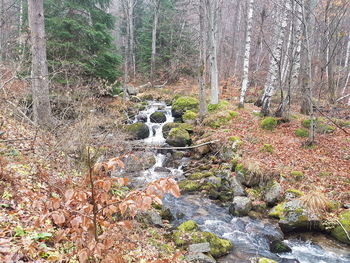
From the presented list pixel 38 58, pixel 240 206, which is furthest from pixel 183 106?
pixel 240 206

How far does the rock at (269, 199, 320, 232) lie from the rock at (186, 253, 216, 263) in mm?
2538

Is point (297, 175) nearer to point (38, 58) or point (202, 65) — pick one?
point (202, 65)

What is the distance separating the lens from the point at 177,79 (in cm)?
2762

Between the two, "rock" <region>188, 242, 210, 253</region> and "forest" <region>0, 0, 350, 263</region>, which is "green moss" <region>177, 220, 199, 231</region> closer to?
"forest" <region>0, 0, 350, 263</region>

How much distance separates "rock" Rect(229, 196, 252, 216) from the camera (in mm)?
7492

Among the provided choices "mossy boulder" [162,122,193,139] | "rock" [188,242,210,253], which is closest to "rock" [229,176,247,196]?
"rock" [188,242,210,253]

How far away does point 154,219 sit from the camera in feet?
21.5

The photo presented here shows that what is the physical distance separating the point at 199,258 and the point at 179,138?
26.6ft

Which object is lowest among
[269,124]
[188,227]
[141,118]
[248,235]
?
[248,235]

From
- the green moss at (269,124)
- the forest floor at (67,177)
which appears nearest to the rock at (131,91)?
the forest floor at (67,177)

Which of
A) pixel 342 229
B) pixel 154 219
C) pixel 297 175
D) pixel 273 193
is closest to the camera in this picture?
pixel 342 229

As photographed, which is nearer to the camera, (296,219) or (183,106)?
(296,219)

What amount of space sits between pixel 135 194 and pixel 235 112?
12.8 meters

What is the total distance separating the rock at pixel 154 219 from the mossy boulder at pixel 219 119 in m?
7.66
